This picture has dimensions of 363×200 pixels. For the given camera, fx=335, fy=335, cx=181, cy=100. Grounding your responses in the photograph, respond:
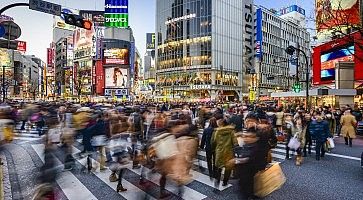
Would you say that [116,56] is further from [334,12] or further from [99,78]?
[334,12]

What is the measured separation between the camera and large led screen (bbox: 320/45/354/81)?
35.0 m

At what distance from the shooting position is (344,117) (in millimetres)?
15273

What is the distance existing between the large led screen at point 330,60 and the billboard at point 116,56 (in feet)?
173

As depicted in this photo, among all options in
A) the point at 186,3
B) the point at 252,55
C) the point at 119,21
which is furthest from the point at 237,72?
the point at 119,21

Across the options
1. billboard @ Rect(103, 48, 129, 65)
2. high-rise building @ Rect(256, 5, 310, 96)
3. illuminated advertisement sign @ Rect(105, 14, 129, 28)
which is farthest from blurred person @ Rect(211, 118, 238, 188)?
billboard @ Rect(103, 48, 129, 65)

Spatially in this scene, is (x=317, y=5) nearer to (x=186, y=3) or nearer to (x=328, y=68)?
→ (x=328, y=68)

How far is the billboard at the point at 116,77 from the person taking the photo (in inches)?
3295

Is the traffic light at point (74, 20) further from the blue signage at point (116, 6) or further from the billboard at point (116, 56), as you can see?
the billboard at point (116, 56)

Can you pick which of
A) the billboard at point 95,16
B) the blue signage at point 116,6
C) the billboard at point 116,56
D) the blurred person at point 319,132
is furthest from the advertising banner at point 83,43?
the blurred person at point 319,132

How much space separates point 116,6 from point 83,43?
25013 mm

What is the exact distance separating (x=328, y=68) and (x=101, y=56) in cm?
5994

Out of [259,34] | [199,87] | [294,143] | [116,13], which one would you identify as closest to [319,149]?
[294,143]

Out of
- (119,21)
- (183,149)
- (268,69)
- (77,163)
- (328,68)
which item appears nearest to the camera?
(183,149)

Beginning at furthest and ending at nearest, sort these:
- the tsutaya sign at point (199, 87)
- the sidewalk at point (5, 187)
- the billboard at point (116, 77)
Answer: the billboard at point (116, 77) < the tsutaya sign at point (199, 87) < the sidewalk at point (5, 187)
